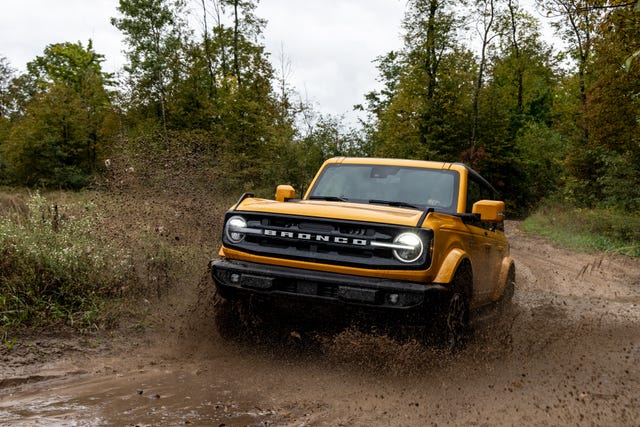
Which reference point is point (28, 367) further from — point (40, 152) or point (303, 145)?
point (40, 152)

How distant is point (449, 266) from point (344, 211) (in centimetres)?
92

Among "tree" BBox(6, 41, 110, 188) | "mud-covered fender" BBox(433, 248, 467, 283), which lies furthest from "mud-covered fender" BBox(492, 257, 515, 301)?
"tree" BBox(6, 41, 110, 188)

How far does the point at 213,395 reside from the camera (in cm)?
436

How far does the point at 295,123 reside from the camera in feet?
95.5

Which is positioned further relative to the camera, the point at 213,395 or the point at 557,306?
the point at 557,306

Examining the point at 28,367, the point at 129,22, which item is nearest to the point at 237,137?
the point at 129,22

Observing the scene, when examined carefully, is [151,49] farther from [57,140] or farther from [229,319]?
[229,319]

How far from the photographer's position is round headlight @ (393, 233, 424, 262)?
4691 mm

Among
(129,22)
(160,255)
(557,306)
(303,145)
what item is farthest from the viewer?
(129,22)

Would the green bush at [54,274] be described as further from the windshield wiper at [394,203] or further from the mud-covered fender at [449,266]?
the mud-covered fender at [449,266]

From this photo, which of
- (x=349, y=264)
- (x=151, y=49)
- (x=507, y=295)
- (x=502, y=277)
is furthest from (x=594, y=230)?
(x=151, y=49)

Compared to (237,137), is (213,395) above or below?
below

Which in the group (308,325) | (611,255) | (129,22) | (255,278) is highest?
(129,22)

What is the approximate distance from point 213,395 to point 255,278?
95 cm
